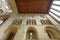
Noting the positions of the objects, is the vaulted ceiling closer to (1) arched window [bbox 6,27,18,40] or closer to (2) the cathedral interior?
(2) the cathedral interior

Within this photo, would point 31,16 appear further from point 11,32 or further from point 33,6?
point 11,32

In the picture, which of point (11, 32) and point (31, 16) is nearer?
point (11, 32)

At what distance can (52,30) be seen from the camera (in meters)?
7.86

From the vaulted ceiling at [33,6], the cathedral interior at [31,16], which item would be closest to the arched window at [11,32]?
the cathedral interior at [31,16]

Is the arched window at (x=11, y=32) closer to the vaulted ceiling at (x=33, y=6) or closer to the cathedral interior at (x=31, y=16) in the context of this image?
the cathedral interior at (x=31, y=16)

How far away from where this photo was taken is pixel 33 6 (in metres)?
11.2

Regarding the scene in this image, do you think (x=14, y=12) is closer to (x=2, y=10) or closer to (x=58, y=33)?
(x=2, y=10)

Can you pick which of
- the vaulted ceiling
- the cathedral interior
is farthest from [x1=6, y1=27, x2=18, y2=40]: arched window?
the vaulted ceiling

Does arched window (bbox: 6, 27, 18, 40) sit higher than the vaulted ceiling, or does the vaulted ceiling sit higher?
the vaulted ceiling

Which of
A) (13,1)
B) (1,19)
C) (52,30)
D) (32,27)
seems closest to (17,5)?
(13,1)

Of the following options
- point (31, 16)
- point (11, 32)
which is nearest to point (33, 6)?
point (31, 16)

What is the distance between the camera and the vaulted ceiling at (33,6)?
10.5 metres

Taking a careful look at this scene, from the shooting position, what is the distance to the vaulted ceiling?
413 inches

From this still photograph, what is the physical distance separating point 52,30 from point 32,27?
1.81 m
